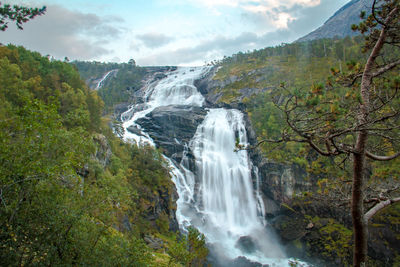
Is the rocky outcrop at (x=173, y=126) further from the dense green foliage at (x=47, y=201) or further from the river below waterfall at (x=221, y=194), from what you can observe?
the dense green foliage at (x=47, y=201)

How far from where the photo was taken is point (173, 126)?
161 feet

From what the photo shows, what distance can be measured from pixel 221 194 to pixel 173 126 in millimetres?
19191

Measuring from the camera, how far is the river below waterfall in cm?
2867

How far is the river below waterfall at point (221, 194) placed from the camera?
28672mm

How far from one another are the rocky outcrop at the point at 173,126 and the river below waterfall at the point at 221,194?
2.03ft

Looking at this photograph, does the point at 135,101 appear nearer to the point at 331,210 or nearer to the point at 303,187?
the point at 303,187

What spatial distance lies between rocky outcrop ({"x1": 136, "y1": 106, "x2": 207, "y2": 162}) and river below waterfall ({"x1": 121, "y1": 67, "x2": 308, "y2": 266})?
62 centimetres

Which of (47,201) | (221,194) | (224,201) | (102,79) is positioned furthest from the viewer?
(102,79)

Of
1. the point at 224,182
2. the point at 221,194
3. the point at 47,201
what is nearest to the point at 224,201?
the point at 221,194

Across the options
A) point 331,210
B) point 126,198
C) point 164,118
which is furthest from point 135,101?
point 126,198

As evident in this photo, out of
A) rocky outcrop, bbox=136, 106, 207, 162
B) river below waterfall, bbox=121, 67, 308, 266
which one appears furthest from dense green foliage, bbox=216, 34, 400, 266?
rocky outcrop, bbox=136, 106, 207, 162

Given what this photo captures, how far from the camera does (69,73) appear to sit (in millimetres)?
34250

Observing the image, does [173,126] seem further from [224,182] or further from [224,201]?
[224,201]

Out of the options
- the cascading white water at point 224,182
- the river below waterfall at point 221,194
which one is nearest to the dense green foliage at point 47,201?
the river below waterfall at point 221,194
